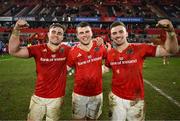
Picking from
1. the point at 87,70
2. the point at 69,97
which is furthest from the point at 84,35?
the point at 69,97

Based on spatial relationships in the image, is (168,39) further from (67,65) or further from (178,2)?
(178,2)

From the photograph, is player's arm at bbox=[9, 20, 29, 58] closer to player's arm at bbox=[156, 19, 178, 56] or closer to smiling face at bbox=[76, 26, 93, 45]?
smiling face at bbox=[76, 26, 93, 45]

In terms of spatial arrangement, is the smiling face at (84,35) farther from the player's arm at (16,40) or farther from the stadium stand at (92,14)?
the stadium stand at (92,14)

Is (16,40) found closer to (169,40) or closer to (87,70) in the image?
(87,70)

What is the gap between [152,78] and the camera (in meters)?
13.4

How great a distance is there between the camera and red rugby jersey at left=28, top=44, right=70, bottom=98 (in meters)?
5.21

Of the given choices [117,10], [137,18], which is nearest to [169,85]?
[137,18]

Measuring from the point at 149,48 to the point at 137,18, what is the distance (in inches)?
1389

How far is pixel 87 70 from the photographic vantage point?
5.39 meters

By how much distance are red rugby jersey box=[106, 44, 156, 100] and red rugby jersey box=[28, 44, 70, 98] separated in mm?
956

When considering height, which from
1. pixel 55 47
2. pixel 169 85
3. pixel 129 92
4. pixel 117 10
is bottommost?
pixel 169 85

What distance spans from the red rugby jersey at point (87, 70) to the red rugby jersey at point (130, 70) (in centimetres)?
49

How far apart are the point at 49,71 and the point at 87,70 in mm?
676

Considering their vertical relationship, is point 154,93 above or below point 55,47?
below
